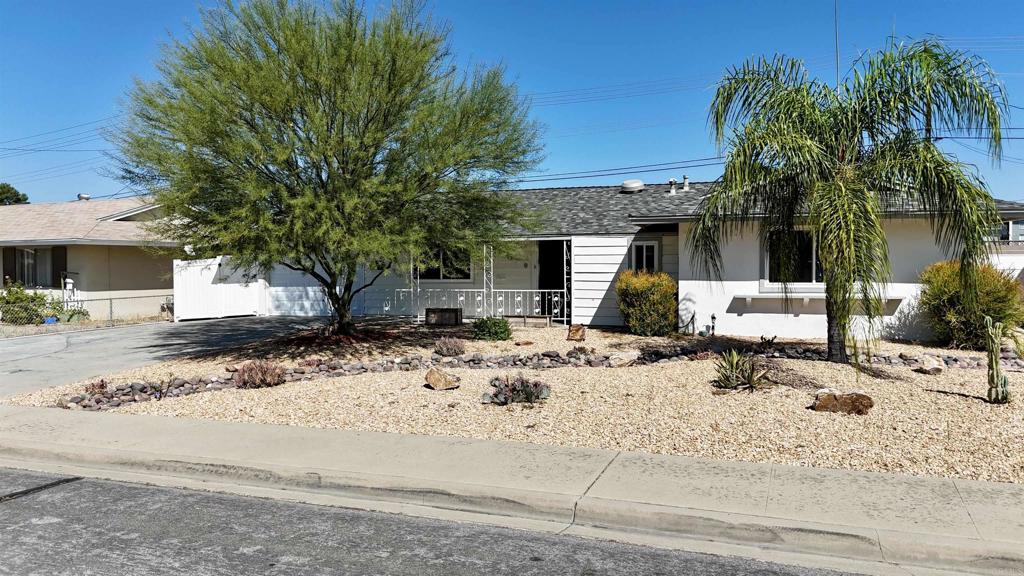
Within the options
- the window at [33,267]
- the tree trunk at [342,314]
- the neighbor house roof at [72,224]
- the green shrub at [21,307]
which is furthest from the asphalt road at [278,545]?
the window at [33,267]

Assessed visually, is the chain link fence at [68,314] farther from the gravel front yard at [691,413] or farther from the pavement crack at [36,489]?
the pavement crack at [36,489]

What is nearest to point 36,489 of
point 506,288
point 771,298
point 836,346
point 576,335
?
point 836,346

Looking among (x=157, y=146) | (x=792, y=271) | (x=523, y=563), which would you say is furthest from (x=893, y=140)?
(x=157, y=146)

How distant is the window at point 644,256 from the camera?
58.9 feet

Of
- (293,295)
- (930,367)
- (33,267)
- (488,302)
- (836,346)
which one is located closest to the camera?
(930,367)

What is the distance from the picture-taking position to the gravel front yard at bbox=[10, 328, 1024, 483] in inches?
259

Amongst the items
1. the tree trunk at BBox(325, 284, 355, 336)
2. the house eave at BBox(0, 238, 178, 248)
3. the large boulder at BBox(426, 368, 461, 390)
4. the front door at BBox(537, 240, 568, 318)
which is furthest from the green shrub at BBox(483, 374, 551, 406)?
the house eave at BBox(0, 238, 178, 248)

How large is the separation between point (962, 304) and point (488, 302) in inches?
438

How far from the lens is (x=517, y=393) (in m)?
8.85

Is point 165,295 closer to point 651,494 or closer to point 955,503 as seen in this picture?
point 651,494

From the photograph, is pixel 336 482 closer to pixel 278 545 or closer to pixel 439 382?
pixel 278 545

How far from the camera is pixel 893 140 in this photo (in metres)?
9.93

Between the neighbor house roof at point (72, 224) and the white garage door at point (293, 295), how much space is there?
4.23 metres

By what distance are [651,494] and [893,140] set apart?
698cm
